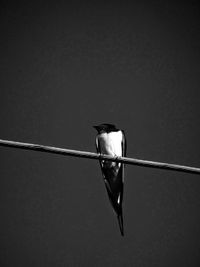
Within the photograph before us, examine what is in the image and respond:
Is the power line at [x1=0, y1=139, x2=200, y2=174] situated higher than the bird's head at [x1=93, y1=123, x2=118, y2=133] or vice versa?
the bird's head at [x1=93, y1=123, x2=118, y2=133]

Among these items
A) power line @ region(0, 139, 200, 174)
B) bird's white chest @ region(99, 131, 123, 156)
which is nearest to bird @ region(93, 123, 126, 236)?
bird's white chest @ region(99, 131, 123, 156)

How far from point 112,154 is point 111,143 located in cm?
18

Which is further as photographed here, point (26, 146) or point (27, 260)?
point (27, 260)

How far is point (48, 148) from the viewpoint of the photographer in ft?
8.27

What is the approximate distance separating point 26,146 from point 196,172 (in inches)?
45.2

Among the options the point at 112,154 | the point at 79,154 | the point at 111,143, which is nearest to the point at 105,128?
the point at 111,143

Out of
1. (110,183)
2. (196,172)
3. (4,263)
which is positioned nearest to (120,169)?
(110,183)

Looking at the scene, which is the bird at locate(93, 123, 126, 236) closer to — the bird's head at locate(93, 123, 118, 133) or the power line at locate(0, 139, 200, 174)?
the bird's head at locate(93, 123, 118, 133)

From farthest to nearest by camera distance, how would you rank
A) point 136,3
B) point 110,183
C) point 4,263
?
1. point 136,3
2. point 4,263
3. point 110,183

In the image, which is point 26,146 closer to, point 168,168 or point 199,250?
point 168,168

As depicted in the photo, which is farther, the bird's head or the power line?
the bird's head

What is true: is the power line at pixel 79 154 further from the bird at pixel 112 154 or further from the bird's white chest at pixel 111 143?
the bird's white chest at pixel 111 143

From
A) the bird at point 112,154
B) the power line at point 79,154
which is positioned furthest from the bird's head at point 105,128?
the power line at point 79,154

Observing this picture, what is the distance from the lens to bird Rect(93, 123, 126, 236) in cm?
487
